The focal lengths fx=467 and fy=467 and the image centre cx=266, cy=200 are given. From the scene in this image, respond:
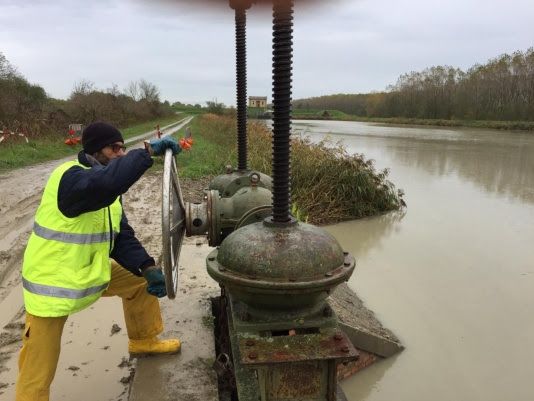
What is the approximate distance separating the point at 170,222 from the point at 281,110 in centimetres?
64

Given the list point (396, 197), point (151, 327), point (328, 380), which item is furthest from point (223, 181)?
point (396, 197)

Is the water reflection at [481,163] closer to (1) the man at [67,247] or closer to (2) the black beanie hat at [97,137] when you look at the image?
(2) the black beanie hat at [97,137]

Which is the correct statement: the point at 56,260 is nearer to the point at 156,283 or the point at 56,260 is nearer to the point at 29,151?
the point at 156,283

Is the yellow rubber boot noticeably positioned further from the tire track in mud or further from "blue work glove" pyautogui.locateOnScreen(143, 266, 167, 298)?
the tire track in mud

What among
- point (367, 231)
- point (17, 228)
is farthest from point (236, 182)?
point (367, 231)

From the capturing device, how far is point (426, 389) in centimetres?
351

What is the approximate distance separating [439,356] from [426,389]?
1.57 feet

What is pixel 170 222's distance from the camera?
Answer: 188 cm

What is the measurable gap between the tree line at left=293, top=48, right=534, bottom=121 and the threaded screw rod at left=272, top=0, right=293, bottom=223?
46.2 m

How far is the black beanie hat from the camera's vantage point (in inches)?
86.6

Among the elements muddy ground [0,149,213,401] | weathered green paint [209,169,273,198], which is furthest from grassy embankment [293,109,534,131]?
weathered green paint [209,169,273,198]

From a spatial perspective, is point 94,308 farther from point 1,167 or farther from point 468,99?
point 468,99

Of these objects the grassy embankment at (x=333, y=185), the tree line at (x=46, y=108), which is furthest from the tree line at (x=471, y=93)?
the grassy embankment at (x=333, y=185)

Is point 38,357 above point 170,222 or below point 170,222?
below
